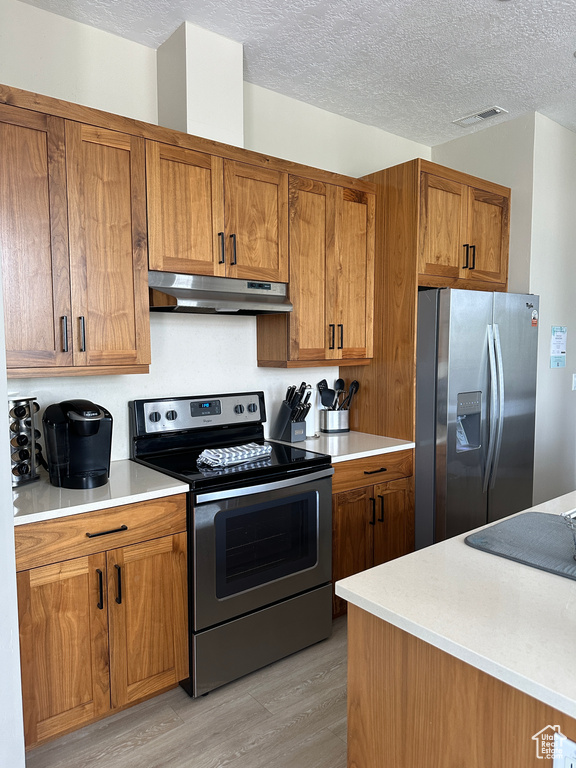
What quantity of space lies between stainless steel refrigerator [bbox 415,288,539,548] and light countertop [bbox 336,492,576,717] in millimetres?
1502

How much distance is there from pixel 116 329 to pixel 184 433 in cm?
70

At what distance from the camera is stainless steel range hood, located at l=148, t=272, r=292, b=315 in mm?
2279

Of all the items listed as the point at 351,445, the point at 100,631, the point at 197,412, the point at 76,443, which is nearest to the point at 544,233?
the point at 351,445

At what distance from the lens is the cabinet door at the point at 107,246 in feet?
6.75

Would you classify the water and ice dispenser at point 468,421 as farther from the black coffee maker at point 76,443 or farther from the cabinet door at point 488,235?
the black coffee maker at point 76,443

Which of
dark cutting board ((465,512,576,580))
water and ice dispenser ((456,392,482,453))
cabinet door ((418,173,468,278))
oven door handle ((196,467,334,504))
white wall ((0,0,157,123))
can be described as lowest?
oven door handle ((196,467,334,504))

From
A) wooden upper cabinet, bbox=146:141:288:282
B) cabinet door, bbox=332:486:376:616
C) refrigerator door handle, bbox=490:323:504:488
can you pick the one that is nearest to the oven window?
cabinet door, bbox=332:486:376:616

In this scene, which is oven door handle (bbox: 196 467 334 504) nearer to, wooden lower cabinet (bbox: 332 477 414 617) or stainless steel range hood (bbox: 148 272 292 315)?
wooden lower cabinet (bbox: 332 477 414 617)

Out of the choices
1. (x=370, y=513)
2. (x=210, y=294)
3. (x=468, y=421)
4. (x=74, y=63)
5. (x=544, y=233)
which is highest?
(x=74, y=63)

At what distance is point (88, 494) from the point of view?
198 centimetres

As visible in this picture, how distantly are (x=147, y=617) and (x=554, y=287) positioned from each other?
125 inches

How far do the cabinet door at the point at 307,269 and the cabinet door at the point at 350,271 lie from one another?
0.06 metres

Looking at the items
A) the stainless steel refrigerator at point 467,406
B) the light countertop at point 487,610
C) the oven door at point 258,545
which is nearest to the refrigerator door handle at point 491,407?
the stainless steel refrigerator at point 467,406

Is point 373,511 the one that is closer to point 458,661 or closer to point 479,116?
point 458,661
